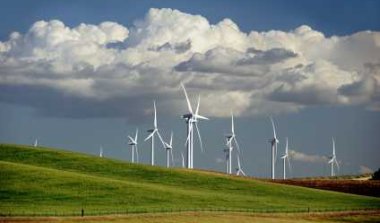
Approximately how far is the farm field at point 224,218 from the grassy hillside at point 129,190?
6.69 meters

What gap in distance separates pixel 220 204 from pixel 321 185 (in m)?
35.2

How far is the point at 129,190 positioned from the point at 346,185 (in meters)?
38.9

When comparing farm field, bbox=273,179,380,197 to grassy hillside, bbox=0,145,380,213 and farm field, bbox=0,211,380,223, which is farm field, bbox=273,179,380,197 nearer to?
grassy hillside, bbox=0,145,380,213

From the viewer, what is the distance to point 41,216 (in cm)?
8212

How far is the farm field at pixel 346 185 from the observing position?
4845 inches

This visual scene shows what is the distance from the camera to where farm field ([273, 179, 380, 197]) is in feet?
404

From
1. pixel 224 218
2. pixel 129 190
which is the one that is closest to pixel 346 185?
pixel 129 190

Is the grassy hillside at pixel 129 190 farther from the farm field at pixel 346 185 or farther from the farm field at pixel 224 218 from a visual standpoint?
the farm field at pixel 224 218

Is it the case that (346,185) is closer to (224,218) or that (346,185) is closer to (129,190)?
(129,190)

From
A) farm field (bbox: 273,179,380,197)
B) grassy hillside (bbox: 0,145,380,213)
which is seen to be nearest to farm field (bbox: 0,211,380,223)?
grassy hillside (bbox: 0,145,380,213)

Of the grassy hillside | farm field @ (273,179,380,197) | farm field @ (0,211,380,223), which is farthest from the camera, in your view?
farm field @ (273,179,380,197)

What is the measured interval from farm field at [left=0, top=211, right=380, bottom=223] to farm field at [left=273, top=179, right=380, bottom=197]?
85.7 ft

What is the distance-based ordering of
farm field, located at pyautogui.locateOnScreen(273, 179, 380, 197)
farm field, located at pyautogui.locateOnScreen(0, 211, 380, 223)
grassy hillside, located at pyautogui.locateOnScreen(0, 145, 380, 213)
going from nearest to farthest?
1. farm field, located at pyautogui.locateOnScreen(0, 211, 380, 223)
2. grassy hillside, located at pyautogui.locateOnScreen(0, 145, 380, 213)
3. farm field, located at pyautogui.locateOnScreen(273, 179, 380, 197)

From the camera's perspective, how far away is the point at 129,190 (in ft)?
350
